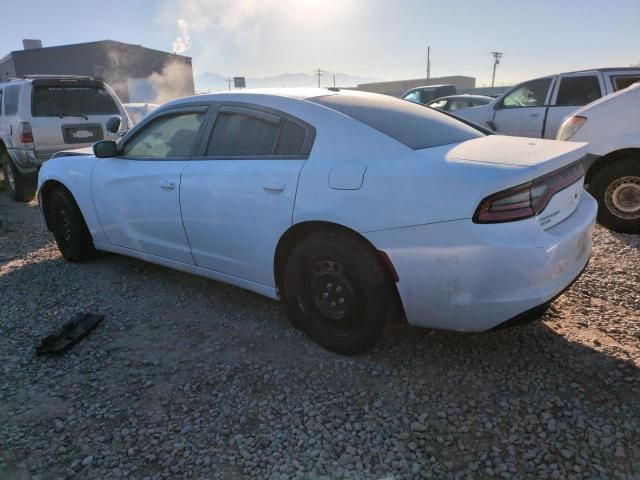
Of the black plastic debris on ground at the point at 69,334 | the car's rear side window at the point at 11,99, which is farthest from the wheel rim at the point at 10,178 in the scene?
the black plastic debris on ground at the point at 69,334

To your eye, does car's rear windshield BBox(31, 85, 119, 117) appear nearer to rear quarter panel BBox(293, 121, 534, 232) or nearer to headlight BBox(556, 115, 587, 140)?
rear quarter panel BBox(293, 121, 534, 232)

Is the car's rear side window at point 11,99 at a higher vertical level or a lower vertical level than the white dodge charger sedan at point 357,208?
higher

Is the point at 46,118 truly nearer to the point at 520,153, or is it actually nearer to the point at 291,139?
the point at 291,139

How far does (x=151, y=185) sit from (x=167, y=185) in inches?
8.3

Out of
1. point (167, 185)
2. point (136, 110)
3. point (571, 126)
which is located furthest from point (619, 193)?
point (136, 110)

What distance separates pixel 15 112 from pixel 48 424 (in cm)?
646

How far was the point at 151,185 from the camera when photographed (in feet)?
11.1

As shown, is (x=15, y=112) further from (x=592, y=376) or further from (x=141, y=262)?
(x=592, y=376)

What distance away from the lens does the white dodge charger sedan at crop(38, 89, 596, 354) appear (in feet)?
7.02

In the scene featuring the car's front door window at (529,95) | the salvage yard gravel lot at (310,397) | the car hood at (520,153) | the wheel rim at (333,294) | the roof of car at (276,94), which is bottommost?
the salvage yard gravel lot at (310,397)

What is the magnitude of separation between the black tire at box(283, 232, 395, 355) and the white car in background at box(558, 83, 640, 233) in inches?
129

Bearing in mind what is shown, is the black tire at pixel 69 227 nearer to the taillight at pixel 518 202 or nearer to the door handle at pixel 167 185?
the door handle at pixel 167 185

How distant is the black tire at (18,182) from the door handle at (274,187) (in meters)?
6.49

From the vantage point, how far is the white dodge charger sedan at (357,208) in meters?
2.14
